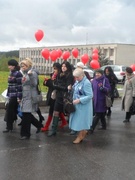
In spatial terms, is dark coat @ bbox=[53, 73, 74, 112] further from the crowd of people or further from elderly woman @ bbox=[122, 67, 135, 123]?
elderly woman @ bbox=[122, 67, 135, 123]

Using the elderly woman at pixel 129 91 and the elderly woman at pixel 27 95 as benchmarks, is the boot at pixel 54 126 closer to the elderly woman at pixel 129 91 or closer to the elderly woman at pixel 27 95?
the elderly woman at pixel 27 95

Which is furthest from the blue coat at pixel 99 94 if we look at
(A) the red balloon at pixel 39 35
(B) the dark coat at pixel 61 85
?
(A) the red balloon at pixel 39 35

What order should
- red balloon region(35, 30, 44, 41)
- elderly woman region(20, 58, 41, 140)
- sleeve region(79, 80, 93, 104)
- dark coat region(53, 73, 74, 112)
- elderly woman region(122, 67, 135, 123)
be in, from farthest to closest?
red balloon region(35, 30, 44, 41) < elderly woman region(122, 67, 135, 123) < dark coat region(53, 73, 74, 112) < elderly woman region(20, 58, 41, 140) < sleeve region(79, 80, 93, 104)

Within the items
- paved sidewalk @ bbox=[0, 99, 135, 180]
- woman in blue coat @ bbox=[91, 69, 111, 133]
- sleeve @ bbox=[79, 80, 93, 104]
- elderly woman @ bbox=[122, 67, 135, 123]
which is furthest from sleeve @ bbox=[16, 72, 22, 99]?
elderly woman @ bbox=[122, 67, 135, 123]

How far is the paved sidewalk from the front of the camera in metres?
4.78

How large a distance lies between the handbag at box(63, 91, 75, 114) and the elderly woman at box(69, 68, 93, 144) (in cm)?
9

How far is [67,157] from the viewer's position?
5.66 metres

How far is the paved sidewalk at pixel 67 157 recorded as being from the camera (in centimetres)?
478

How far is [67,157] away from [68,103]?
127cm

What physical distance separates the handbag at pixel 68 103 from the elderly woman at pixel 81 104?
0.31 ft

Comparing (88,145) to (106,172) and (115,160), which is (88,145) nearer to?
(115,160)

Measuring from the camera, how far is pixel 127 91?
9.45 meters

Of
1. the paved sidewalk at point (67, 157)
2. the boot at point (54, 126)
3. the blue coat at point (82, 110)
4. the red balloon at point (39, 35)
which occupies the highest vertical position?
the red balloon at point (39, 35)

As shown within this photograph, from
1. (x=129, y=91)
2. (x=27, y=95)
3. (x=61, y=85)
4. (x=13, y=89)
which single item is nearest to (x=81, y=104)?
(x=61, y=85)
